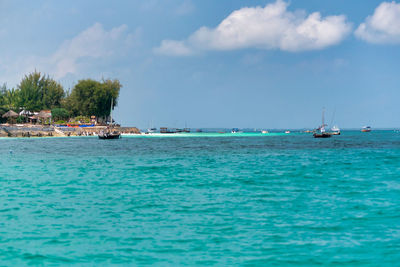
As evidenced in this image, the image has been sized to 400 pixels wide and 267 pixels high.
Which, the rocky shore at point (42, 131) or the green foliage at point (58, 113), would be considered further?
the green foliage at point (58, 113)

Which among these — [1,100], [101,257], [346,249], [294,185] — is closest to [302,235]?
[346,249]

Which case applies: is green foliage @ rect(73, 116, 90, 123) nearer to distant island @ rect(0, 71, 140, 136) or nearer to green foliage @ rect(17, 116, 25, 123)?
distant island @ rect(0, 71, 140, 136)

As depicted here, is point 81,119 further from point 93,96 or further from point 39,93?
point 39,93

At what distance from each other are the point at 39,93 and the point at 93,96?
24.2 m

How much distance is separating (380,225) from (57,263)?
8.83 meters

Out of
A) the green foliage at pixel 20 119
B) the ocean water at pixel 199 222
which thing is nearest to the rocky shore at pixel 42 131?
the green foliage at pixel 20 119

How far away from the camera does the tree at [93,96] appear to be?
370ft

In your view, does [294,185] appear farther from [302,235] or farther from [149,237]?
[149,237]

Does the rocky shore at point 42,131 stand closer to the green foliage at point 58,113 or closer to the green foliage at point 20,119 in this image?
the green foliage at point 58,113

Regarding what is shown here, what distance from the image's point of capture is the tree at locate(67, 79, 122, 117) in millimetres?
112812

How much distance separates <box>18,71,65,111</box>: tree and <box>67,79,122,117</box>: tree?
11430 millimetres

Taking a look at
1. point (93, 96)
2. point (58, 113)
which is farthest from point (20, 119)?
point (93, 96)

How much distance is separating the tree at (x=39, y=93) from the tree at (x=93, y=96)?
11.4 metres

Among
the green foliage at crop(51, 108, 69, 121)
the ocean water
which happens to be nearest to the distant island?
the green foliage at crop(51, 108, 69, 121)
